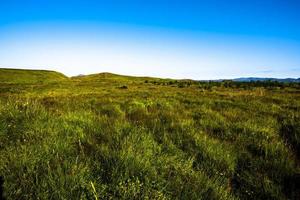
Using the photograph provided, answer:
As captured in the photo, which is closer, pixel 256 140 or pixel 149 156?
pixel 149 156

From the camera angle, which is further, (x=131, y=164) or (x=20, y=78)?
(x=20, y=78)

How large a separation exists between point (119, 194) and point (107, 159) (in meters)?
0.79

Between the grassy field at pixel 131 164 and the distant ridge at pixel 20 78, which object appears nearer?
the grassy field at pixel 131 164

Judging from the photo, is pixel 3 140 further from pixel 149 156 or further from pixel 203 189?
pixel 203 189

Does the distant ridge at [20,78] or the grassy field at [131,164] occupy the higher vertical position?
the grassy field at [131,164]

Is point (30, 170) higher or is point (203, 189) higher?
point (30, 170)

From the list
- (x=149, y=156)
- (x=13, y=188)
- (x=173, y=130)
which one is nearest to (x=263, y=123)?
(x=173, y=130)

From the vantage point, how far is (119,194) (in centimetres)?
256

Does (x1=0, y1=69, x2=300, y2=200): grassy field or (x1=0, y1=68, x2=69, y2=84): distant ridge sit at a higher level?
(x1=0, y1=69, x2=300, y2=200): grassy field

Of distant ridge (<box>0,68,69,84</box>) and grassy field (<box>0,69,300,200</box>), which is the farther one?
distant ridge (<box>0,68,69,84</box>)

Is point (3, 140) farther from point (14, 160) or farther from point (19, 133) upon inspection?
point (14, 160)

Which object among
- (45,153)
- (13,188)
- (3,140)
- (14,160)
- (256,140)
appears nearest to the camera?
(13,188)

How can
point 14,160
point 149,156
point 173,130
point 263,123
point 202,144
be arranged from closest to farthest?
point 14,160 < point 149,156 < point 202,144 < point 173,130 < point 263,123

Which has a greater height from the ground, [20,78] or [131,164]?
[131,164]
